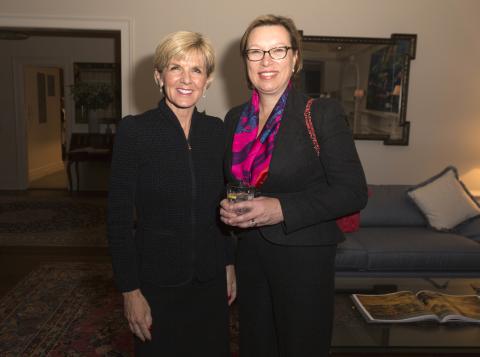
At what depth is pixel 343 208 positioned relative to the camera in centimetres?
141

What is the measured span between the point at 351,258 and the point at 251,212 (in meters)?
1.99

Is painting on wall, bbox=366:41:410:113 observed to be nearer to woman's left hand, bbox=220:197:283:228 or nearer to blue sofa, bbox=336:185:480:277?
blue sofa, bbox=336:185:480:277

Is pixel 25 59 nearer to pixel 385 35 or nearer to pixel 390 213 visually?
pixel 385 35

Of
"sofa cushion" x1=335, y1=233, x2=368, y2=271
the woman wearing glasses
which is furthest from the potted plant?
the woman wearing glasses

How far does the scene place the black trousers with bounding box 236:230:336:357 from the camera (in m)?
1.47

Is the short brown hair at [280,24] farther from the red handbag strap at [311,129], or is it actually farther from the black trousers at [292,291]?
the black trousers at [292,291]

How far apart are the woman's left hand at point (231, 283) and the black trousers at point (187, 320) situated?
104 mm

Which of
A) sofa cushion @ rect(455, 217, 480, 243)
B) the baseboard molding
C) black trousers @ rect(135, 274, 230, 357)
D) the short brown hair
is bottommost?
the baseboard molding

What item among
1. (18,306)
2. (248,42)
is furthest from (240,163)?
(18,306)

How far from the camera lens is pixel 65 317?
9.80 ft

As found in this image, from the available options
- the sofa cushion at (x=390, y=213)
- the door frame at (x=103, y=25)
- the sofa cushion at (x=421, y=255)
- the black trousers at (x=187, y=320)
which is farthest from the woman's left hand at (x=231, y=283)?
the door frame at (x=103, y=25)

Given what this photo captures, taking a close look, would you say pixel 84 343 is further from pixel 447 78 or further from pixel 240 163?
pixel 447 78

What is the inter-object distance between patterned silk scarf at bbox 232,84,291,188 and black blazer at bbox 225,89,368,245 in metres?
0.03

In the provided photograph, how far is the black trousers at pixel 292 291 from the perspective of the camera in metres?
1.47
